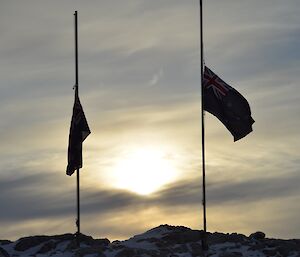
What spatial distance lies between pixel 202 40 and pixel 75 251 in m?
15.6

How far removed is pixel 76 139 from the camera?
42.1 metres

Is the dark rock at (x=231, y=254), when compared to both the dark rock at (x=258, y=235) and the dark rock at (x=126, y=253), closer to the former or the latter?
the dark rock at (x=258, y=235)

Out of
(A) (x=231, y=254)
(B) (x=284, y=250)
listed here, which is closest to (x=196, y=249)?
(A) (x=231, y=254)

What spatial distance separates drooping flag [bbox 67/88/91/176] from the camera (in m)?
41.9

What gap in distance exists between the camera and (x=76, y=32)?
143ft

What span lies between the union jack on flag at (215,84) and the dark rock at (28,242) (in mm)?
16449

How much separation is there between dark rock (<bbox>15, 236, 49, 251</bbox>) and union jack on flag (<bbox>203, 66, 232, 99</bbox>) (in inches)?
648

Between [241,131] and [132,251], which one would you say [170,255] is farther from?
[241,131]

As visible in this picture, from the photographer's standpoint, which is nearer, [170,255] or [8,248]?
[170,255]

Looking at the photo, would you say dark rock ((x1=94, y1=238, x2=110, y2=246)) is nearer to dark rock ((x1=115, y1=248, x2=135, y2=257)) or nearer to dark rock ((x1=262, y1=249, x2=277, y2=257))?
dark rock ((x1=115, y1=248, x2=135, y2=257))

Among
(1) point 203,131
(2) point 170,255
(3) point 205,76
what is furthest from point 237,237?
(3) point 205,76

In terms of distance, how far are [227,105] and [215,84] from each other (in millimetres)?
1502

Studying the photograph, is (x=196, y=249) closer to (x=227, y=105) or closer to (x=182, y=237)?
(x=182, y=237)

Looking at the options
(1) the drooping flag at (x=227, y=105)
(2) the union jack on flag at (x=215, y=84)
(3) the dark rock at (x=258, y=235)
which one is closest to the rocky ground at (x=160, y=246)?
(3) the dark rock at (x=258, y=235)
